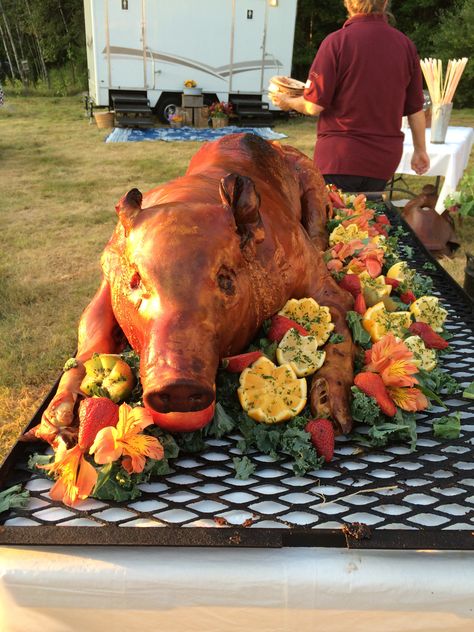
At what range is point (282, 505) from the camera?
129cm

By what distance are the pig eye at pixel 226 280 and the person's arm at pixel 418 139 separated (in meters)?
2.73

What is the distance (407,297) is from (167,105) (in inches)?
491

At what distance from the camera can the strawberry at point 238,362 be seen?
160cm

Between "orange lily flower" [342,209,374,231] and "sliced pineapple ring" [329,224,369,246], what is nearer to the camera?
"sliced pineapple ring" [329,224,369,246]

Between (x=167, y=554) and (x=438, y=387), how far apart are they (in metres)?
0.99

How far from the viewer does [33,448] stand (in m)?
1.53

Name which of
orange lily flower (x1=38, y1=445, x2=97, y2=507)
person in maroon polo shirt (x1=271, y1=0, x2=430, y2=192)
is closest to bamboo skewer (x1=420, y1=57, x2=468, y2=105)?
person in maroon polo shirt (x1=271, y1=0, x2=430, y2=192)

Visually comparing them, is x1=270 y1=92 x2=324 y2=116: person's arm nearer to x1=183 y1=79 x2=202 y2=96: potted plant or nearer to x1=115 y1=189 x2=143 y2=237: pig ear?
x1=115 y1=189 x2=143 y2=237: pig ear

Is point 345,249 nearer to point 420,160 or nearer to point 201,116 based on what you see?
point 420,160

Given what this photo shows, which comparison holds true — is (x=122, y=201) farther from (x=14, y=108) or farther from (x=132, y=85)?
(x=14, y=108)

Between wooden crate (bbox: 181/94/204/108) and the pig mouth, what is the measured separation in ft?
42.5

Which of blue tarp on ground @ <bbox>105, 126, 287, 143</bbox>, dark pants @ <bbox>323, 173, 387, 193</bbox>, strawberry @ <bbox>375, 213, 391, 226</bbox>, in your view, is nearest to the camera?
strawberry @ <bbox>375, 213, 391, 226</bbox>

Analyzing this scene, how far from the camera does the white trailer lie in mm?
12242

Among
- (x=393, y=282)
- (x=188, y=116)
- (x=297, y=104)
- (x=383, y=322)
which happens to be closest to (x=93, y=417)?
(x=383, y=322)
